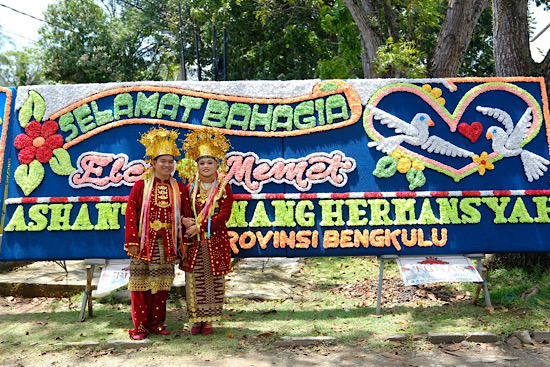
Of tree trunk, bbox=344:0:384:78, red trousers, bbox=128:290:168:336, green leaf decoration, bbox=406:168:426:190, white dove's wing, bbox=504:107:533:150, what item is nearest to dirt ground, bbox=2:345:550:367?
red trousers, bbox=128:290:168:336

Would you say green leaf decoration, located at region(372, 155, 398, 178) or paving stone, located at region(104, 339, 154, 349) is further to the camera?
green leaf decoration, located at region(372, 155, 398, 178)

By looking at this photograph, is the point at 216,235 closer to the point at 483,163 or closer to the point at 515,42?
the point at 483,163

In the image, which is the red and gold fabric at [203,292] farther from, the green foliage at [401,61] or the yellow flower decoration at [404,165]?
the green foliage at [401,61]

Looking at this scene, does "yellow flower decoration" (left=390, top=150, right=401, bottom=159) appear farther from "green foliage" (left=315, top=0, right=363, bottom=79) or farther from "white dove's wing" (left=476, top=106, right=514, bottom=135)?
"green foliage" (left=315, top=0, right=363, bottom=79)

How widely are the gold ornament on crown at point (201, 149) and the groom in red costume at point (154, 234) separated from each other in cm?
17

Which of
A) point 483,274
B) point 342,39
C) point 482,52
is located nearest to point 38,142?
point 483,274

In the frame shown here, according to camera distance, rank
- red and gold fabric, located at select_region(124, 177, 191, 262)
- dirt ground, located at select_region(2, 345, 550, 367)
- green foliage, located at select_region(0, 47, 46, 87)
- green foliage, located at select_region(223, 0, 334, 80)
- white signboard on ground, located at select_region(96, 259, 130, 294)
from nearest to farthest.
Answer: dirt ground, located at select_region(2, 345, 550, 367) → red and gold fabric, located at select_region(124, 177, 191, 262) → white signboard on ground, located at select_region(96, 259, 130, 294) → green foliage, located at select_region(223, 0, 334, 80) → green foliage, located at select_region(0, 47, 46, 87)

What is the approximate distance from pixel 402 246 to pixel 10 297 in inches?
181

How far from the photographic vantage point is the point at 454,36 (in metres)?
6.90

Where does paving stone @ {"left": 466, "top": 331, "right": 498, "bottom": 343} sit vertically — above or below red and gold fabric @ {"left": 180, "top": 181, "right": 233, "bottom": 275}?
below

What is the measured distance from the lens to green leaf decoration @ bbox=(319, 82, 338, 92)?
17.9ft

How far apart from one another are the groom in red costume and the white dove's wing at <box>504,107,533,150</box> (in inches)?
131

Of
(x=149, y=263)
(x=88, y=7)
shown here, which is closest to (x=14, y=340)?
(x=149, y=263)

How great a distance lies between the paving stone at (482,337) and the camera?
4406 millimetres
